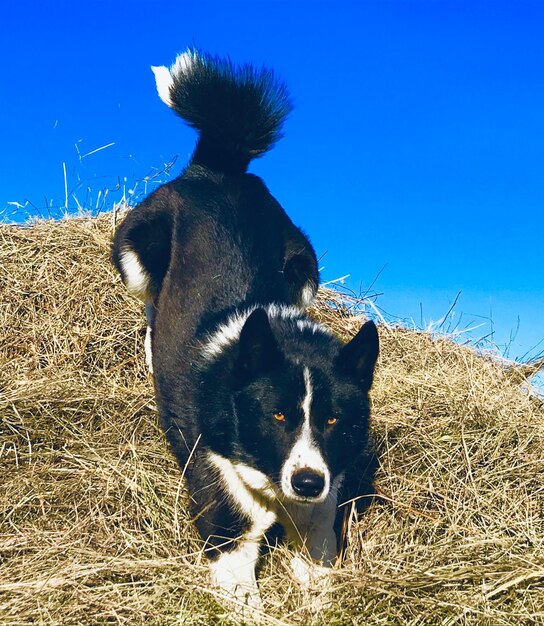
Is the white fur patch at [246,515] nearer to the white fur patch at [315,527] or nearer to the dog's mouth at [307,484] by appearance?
the white fur patch at [315,527]

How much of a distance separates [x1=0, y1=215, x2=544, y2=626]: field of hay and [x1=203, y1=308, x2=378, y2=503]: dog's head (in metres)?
0.54

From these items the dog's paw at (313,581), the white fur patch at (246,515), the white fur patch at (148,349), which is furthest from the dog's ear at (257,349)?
the white fur patch at (148,349)

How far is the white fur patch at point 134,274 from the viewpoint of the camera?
222 inches

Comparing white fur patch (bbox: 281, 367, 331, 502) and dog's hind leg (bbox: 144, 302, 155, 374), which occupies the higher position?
dog's hind leg (bbox: 144, 302, 155, 374)

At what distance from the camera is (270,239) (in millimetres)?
5219

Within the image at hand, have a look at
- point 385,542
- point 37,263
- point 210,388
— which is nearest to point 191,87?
point 37,263

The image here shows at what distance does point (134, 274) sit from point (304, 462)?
98.7 inches

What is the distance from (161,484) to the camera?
465 cm

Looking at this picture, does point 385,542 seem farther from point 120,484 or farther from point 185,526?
point 120,484

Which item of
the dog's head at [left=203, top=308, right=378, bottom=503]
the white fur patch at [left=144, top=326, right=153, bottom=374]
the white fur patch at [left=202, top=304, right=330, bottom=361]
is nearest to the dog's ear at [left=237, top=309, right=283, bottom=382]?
the dog's head at [left=203, top=308, right=378, bottom=503]

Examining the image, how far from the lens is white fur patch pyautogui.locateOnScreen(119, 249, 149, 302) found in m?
5.63

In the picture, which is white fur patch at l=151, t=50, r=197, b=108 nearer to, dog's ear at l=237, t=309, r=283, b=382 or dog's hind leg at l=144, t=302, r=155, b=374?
dog's hind leg at l=144, t=302, r=155, b=374

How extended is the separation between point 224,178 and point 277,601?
2911 millimetres

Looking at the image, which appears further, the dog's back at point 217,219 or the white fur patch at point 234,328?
the dog's back at point 217,219
